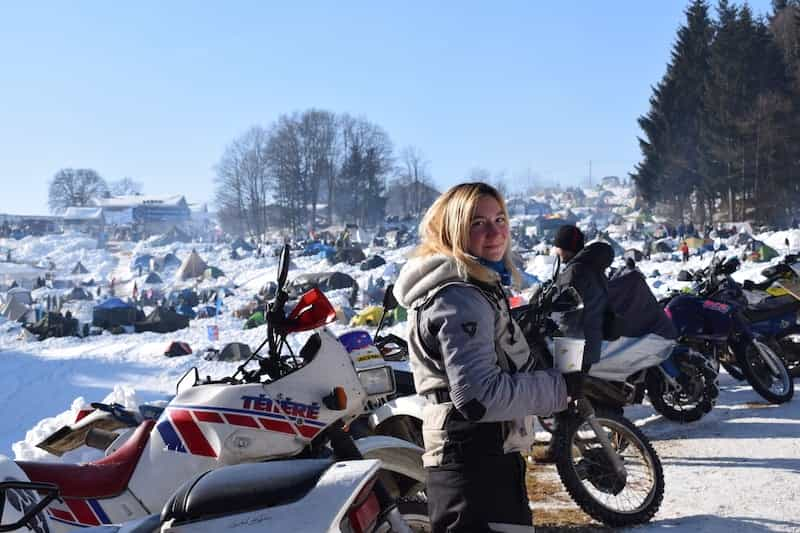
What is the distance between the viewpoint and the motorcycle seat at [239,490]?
1.86m

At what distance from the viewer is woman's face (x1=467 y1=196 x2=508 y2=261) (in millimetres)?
2369

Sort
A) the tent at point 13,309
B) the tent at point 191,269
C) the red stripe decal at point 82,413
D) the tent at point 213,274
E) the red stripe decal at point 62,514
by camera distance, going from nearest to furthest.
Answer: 1. the red stripe decal at point 62,514
2. the red stripe decal at point 82,413
3. the tent at point 13,309
4. the tent at point 213,274
5. the tent at point 191,269

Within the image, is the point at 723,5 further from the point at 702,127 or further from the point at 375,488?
the point at 375,488

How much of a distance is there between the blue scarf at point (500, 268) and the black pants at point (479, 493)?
550 mm

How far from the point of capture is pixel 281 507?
6.19 ft

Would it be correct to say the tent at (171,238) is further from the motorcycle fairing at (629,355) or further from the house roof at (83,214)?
the motorcycle fairing at (629,355)

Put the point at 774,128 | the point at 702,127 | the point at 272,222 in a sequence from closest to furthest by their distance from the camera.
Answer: the point at 774,128, the point at 702,127, the point at 272,222

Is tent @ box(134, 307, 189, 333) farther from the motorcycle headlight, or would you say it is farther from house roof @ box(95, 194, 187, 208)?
house roof @ box(95, 194, 187, 208)

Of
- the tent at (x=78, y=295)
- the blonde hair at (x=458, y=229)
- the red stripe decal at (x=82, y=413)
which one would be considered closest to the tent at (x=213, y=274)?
the tent at (x=78, y=295)

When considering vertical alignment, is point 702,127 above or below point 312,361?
above

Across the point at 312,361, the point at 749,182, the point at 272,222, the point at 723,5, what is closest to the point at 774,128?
the point at 749,182

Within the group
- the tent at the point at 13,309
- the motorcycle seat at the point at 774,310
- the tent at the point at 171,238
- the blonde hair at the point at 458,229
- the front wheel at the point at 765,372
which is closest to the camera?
the blonde hair at the point at 458,229

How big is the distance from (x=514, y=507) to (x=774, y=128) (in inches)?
1681

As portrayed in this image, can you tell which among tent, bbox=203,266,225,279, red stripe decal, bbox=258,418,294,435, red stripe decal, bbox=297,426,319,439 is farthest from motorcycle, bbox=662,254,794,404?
tent, bbox=203,266,225,279
